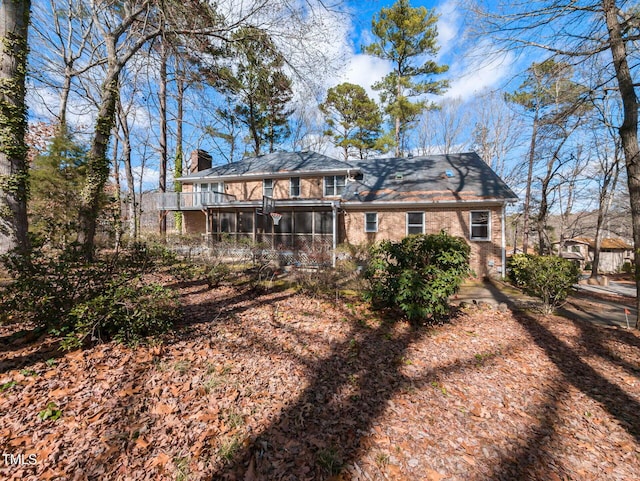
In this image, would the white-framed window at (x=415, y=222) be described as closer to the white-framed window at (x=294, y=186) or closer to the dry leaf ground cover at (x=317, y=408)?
the white-framed window at (x=294, y=186)

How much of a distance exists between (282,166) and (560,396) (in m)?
16.9

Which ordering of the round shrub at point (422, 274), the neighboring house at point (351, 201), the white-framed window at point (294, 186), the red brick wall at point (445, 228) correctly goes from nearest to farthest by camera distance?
the round shrub at point (422, 274), the red brick wall at point (445, 228), the neighboring house at point (351, 201), the white-framed window at point (294, 186)

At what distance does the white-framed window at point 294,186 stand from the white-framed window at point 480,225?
10157 mm

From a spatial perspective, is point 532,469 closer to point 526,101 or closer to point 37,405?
point 37,405

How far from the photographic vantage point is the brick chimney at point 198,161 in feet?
69.7

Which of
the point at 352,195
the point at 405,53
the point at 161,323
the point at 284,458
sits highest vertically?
the point at 405,53

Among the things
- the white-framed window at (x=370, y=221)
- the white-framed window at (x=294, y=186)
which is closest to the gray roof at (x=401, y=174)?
the white-framed window at (x=294, y=186)

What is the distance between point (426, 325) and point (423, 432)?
3.18 metres

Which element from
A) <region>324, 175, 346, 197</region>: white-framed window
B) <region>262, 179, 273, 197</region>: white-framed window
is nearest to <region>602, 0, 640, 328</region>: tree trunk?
<region>324, 175, 346, 197</region>: white-framed window

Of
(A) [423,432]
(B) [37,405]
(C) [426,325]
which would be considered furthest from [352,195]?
(B) [37,405]

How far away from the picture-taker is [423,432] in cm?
292

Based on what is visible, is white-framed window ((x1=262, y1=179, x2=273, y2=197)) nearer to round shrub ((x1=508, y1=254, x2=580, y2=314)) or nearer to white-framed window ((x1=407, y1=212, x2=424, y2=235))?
white-framed window ((x1=407, y1=212, x2=424, y2=235))

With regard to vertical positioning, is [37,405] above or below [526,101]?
below

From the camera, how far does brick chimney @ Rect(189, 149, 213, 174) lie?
21250 millimetres
